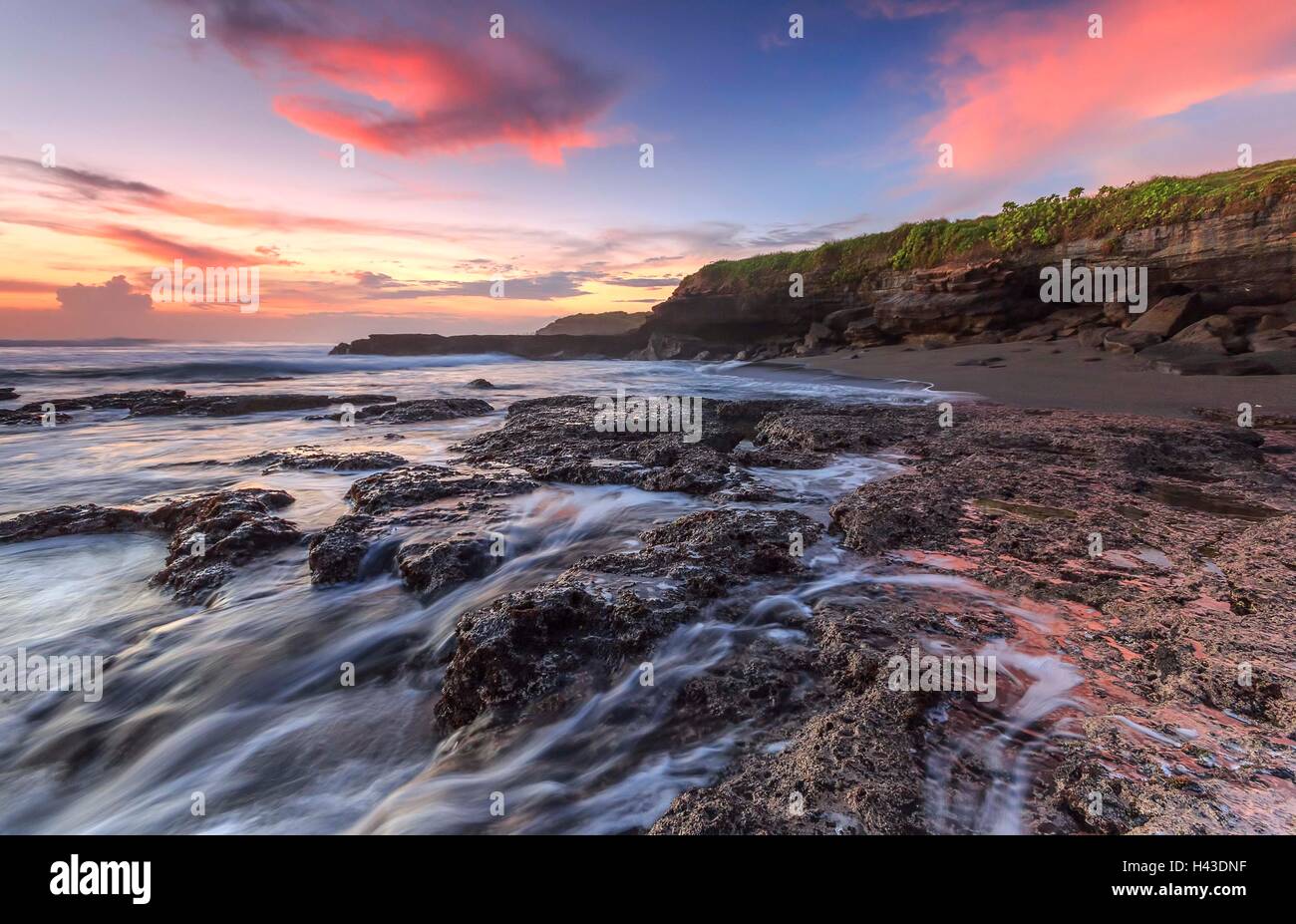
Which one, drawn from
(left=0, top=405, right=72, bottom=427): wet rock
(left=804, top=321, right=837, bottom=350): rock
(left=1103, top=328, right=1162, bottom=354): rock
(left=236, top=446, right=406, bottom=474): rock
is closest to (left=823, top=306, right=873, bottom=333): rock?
(left=804, top=321, right=837, bottom=350): rock

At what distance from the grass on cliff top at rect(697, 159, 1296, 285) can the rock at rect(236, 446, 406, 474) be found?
74.0ft

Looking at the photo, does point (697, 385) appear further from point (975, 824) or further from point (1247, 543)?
point (975, 824)

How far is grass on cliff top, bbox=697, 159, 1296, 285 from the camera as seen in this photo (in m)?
15.7

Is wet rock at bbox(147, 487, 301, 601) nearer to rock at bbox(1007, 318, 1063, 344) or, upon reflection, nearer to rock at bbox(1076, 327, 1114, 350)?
rock at bbox(1076, 327, 1114, 350)

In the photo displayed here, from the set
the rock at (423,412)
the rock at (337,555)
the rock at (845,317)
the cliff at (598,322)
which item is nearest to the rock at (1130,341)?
the rock at (845,317)

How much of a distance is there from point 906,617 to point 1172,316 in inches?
727

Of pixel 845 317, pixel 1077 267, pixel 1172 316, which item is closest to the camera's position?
pixel 1172 316

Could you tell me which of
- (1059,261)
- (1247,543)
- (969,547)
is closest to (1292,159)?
(1059,261)

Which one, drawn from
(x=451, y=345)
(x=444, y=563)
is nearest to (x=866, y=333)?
(x=444, y=563)

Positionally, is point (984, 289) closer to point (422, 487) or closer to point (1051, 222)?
point (1051, 222)

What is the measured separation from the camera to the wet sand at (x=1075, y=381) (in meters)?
9.73

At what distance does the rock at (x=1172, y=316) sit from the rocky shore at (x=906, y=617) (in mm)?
11367

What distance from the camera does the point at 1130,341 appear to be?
14656 millimetres

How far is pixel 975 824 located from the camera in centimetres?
179
